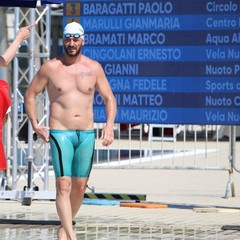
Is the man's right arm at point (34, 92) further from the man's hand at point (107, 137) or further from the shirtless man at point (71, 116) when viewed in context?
the man's hand at point (107, 137)

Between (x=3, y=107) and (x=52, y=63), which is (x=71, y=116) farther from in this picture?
(x=3, y=107)

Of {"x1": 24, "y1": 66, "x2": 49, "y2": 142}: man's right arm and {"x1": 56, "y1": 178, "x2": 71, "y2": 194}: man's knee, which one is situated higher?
{"x1": 24, "y1": 66, "x2": 49, "y2": 142}: man's right arm

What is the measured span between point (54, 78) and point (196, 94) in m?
4.22

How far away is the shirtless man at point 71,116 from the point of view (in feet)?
34.6

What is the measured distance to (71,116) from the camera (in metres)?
10.6

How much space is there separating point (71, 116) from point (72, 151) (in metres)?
0.32

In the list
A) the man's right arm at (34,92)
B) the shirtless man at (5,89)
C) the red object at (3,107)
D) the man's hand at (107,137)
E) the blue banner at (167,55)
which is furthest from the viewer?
the blue banner at (167,55)

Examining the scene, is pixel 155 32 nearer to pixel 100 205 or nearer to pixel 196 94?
pixel 196 94

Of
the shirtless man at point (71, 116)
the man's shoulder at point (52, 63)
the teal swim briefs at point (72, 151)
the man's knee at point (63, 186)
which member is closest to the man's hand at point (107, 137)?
the shirtless man at point (71, 116)

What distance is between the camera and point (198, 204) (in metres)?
15.6

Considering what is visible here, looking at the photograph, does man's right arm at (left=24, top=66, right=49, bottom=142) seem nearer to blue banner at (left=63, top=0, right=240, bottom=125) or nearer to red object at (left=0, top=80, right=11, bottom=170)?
red object at (left=0, top=80, right=11, bottom=170)

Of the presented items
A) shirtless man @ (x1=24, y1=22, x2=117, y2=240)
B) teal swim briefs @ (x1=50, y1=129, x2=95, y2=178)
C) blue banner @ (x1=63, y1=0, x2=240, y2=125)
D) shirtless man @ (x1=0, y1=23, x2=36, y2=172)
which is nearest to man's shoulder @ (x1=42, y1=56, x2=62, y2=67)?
shirtless man @ (x1=24, y1=22, x2=117, y2=240)

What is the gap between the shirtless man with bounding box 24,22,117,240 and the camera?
10.5 m

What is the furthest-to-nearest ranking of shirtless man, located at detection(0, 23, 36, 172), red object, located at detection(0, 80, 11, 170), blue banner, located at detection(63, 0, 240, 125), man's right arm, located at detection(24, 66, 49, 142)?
1. blue banner, located at detection(63, 0, 240, 125)
2. red object, located at detection(0, 80, 11, 170)
3. man's right arm, located at detection(24, 66, 49, 142)
4. shirtless man, located at detection(0, 23, 36, 172)
